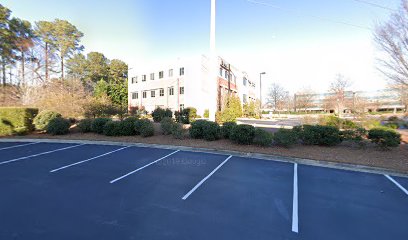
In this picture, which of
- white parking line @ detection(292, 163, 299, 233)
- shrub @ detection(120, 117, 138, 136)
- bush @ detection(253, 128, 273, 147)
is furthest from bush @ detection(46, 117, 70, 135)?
white parking line @ detection(292, 163, 299, 233)

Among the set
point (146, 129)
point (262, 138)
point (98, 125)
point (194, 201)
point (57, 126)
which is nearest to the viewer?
point (194, 201)

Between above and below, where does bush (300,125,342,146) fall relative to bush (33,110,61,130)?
below

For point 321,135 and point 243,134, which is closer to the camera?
point 321,135

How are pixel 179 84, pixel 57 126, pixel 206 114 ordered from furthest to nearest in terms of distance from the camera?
pixel 179 84
pixel 206 114
pixel 57 126

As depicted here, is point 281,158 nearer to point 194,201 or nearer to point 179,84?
point 194,201

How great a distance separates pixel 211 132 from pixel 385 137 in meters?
7.48

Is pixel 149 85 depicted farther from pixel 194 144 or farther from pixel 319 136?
pixel 319 136

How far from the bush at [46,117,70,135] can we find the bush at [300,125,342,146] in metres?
14.1

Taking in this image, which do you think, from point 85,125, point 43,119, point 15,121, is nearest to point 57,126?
point 85,125

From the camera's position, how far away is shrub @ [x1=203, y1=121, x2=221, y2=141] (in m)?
10.9

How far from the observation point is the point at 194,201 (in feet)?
14.4

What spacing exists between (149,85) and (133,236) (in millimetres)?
39709

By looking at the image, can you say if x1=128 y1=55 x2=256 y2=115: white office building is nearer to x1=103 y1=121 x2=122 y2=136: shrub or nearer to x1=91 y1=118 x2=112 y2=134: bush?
x1=91 y1=118 x2=112 y2=134: bush

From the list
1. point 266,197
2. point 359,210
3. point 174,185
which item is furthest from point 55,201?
point 359,210
